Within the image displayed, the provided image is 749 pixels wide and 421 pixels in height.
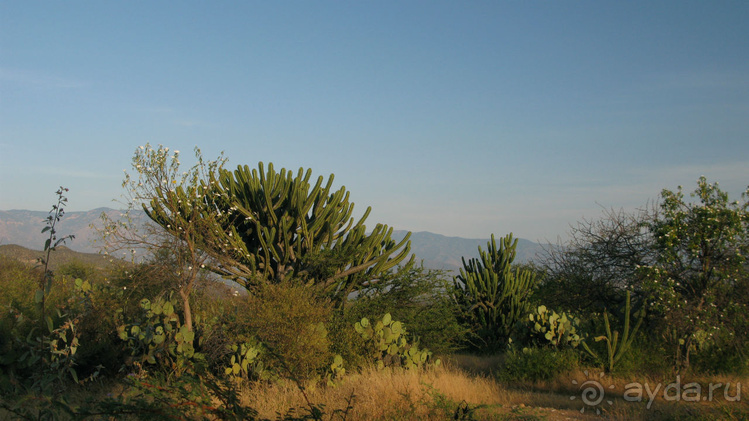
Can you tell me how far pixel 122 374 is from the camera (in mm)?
9828

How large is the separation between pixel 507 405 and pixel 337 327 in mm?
4129

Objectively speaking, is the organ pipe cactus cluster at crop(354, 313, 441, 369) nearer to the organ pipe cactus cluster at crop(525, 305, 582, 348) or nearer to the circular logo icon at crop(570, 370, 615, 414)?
the circular logo icon at crop(570, 370, 615, 414)

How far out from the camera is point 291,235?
1293 centimetres

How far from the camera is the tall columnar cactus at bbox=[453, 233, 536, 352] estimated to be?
1666 centimetres

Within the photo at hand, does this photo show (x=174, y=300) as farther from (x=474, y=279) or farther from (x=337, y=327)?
(x=474, y=279)

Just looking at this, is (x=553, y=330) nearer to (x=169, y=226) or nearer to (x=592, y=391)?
(x=592, y=391)

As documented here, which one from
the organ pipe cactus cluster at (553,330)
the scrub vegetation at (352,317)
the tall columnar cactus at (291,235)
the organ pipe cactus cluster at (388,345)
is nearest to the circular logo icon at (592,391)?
the scrub vegetation at (352,317)

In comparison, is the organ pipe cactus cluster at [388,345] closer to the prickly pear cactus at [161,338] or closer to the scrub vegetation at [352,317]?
the scrub vegetation at [352,317]

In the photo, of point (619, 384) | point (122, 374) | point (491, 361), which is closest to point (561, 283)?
point (491, 361)

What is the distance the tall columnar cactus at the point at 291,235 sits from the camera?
39.5ft

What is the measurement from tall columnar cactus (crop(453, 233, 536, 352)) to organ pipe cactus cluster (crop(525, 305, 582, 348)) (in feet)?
12.7

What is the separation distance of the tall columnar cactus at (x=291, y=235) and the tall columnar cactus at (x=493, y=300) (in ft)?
15.0

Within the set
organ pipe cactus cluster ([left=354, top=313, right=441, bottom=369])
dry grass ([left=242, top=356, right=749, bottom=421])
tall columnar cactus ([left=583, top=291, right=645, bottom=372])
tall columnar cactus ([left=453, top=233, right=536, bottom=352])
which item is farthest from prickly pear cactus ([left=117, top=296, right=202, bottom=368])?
tall columnar cactus ([left=453, top=233, right=536, bottom=352])

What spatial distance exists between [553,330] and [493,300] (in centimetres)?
505
